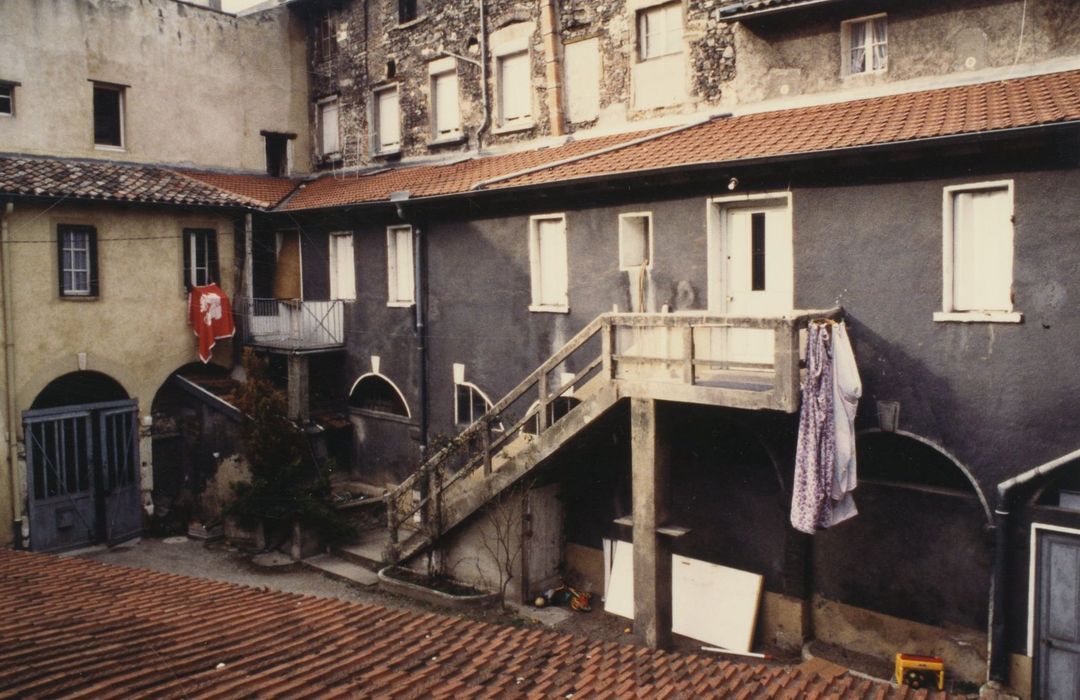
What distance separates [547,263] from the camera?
16.5 m

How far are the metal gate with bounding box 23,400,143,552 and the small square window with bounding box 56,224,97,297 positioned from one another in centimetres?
245

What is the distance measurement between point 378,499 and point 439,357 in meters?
3.14

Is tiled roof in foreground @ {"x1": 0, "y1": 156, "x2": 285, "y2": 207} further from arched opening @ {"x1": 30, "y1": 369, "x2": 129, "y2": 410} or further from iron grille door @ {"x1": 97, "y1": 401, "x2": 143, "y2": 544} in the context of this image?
iron grille door @ {"x1": 97, "y1": 401, "x2": 143, "y2": 544}

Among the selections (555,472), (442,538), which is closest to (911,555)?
(555,472)

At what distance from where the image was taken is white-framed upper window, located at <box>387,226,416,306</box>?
754 inches

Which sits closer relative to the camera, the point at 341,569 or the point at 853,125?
the point at 853,125

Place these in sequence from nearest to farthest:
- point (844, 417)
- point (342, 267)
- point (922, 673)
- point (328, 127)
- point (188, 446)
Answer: point (844, 417)
point (922, 673)
point (188, 446)
point (342, 267)
point (328, 127)

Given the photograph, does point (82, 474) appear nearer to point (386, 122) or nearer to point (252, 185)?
point (252, 185)

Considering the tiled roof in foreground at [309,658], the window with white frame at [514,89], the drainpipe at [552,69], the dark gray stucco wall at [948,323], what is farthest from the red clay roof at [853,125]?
the tiled roof in foreground at [309,658]

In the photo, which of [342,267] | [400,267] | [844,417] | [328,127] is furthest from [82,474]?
[844,417]

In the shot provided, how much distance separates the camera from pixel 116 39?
2084 centimetres

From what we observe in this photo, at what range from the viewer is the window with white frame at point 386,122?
22.6 m

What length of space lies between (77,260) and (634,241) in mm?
11846

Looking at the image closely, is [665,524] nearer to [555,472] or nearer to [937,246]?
[555,472]
